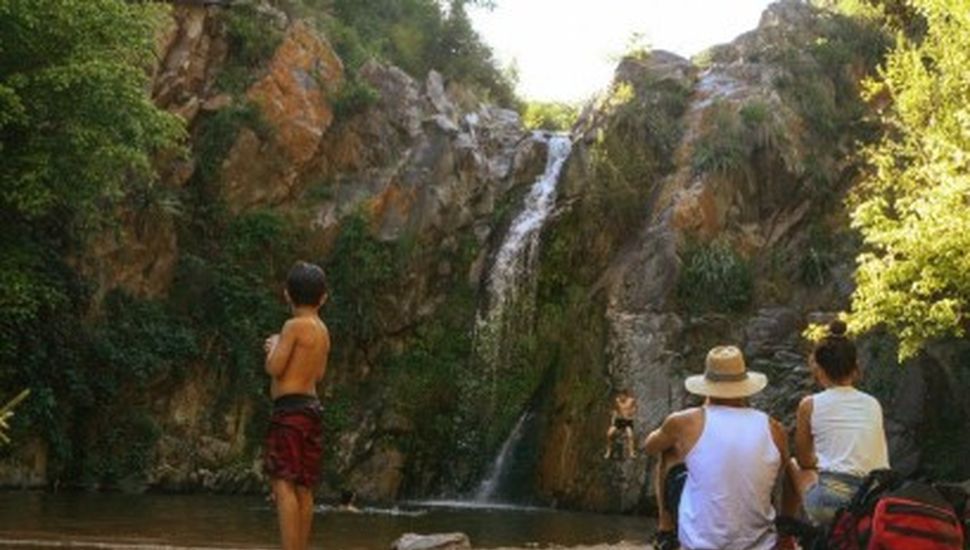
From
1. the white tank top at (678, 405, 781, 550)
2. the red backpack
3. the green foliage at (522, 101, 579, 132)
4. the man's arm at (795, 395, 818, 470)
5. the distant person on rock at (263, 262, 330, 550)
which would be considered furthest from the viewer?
the green foliage at (522, 101, 579, 132)

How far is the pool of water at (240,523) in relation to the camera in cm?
1188

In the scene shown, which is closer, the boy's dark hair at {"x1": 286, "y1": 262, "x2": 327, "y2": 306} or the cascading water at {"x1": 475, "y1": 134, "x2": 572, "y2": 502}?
the boy's dark hair at {"x1": 286, "y1": 262, "x2": 327, "y2": 306}

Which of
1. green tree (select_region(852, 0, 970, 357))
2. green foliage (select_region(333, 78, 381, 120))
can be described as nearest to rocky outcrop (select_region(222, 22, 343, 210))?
green foliage (select_region(333, 78, 381, 120))

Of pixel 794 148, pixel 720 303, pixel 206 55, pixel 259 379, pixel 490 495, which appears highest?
Answer: pixel 206 55

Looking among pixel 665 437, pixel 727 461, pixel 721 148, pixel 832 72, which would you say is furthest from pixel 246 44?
pixel 727 461

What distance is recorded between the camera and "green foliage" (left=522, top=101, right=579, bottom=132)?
3472 cm

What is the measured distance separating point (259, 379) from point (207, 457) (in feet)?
6.04

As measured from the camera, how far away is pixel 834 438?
5312 millimetres

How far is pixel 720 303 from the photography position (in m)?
22.6

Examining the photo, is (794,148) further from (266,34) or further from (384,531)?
(384,531)

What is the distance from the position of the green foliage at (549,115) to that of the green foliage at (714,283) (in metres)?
12.2

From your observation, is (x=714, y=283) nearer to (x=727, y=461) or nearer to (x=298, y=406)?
(x=298, y=406)

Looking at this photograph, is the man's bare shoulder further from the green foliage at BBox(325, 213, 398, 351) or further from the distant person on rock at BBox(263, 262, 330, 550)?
the green foliage at BBox(325, 213, 398, 351)

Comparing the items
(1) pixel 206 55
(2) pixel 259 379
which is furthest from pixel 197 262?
(1) pixel 206 55
